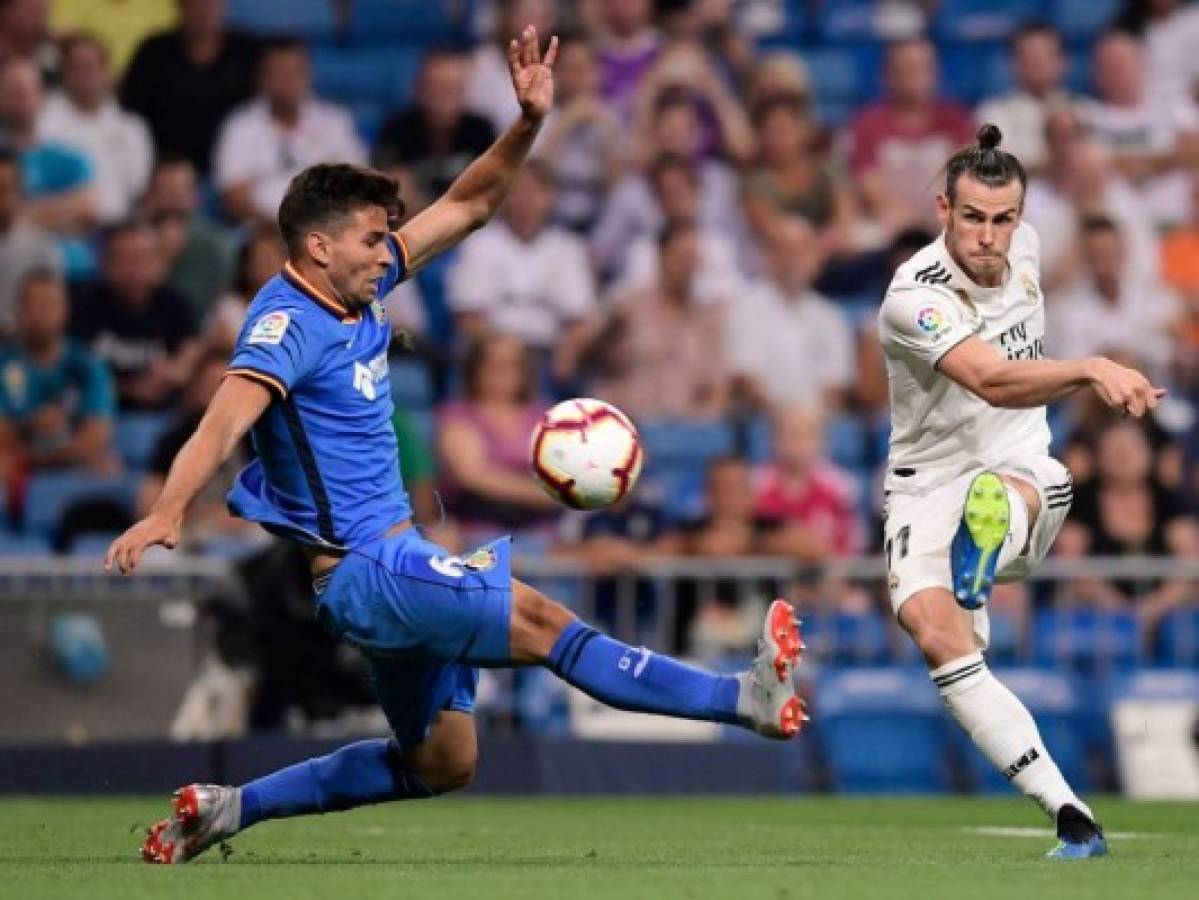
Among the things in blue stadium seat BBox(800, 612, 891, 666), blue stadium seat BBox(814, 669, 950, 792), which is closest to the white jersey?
blue stadium seat BBox(814, 669, 950, 792)

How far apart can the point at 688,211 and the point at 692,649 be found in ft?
11.1

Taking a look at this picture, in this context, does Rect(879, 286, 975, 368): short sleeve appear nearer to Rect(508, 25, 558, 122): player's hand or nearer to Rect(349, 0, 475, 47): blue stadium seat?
Rect(508, 25, 558, 122): player's hand

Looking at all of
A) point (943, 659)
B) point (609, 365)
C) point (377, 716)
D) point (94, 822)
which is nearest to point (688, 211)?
point (609, 365)

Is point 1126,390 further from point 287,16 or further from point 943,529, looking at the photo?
point 287,16

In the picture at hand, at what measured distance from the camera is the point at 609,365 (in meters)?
15.8

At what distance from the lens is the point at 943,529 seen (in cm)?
854

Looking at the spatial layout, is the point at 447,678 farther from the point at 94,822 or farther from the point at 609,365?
the point at 609,365

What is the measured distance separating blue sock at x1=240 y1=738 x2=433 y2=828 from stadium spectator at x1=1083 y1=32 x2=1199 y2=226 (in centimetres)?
1058

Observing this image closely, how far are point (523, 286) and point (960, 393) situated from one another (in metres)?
7.75

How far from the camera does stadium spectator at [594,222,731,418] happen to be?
15.8 meters

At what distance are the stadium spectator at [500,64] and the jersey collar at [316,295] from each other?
938 cm

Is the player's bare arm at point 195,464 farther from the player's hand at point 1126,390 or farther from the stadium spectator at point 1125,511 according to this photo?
the stadium spectator at point 1125,511

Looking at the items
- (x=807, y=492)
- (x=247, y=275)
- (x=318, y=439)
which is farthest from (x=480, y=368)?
(x=318, y=439)

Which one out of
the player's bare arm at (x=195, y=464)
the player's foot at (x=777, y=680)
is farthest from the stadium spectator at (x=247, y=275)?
the player's foot at (x=777, y=680)
